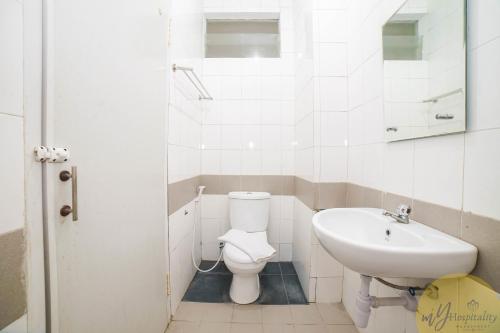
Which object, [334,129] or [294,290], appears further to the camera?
[294,290]

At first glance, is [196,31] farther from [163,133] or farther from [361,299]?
[361,299]

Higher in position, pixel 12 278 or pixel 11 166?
pixel 11 166

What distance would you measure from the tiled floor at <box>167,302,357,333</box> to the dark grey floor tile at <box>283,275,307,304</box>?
6 cm

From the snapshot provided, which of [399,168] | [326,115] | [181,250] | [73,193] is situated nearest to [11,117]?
[73,193]

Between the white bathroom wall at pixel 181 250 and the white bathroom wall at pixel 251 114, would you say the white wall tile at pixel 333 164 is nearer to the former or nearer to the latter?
the white bathroom wall at pixel 251 114

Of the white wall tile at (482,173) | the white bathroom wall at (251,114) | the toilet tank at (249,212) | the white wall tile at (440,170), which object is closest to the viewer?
the white wall tile at (482,173)

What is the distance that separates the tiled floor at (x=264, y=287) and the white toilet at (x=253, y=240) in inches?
4.0

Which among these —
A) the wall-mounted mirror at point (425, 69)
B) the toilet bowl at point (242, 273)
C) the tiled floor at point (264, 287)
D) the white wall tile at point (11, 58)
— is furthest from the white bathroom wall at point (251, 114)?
the white wall tile at point (11, 58)

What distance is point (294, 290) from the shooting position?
1.59m

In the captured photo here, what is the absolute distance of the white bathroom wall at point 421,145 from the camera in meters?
0.57

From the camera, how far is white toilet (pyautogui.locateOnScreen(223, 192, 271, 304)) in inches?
54.0

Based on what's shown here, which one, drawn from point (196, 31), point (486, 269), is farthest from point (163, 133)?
point (486, 269)

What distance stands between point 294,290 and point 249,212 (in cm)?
70

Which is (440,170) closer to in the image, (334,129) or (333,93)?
(334,129)
